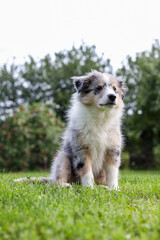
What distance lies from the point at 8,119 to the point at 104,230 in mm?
10657

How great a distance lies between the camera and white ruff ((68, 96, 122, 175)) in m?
4.57

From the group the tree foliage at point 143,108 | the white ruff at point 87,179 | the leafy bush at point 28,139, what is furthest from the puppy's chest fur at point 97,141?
the tree foliage at point 143,108

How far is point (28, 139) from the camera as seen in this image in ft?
40.0

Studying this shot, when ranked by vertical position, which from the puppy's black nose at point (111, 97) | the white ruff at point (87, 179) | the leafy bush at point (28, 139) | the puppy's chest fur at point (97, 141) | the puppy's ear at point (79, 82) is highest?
the puppy's ear at point (79, 82)

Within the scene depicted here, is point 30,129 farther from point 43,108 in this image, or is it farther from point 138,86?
point 138,86

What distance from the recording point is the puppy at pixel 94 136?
4523 mm

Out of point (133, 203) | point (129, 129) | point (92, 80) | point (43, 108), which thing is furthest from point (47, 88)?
point (133, 203)

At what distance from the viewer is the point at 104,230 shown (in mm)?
2307

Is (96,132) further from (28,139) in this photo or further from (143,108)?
(143,108)

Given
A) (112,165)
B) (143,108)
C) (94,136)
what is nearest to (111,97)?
(94,136)

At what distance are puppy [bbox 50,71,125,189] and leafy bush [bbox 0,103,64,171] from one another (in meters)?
7.29

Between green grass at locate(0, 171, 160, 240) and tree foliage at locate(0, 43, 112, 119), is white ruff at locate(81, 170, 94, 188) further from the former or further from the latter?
tree foliage at locate(0, 43, 112, 119)

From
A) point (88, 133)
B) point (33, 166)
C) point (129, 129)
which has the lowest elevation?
point (33, 166)

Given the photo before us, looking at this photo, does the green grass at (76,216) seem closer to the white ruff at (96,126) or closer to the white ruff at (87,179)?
the white ruff at (87,179)
